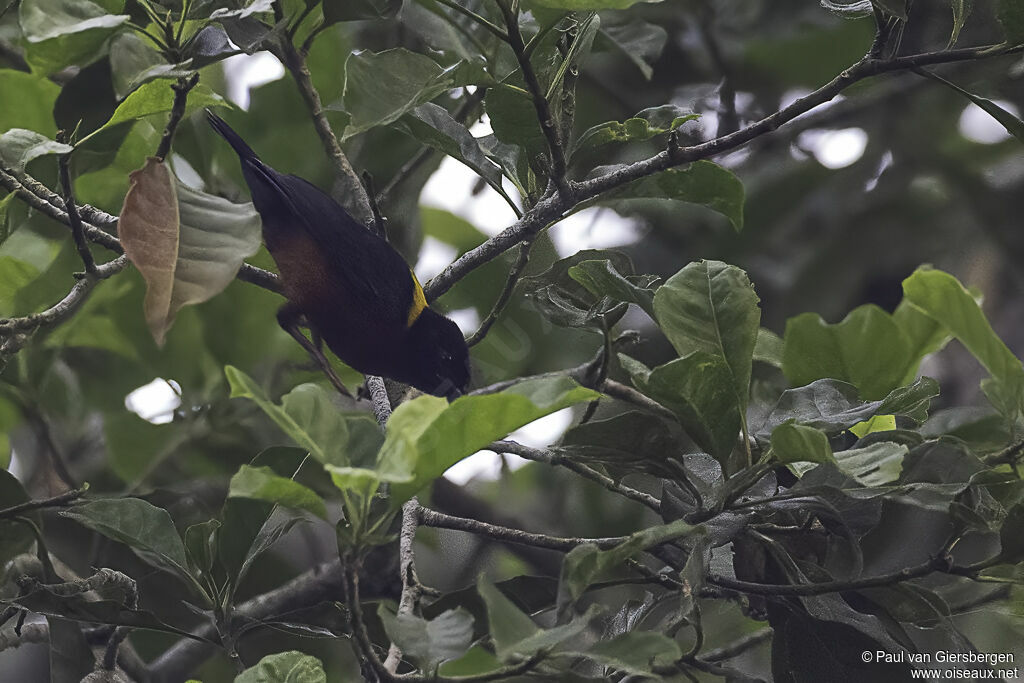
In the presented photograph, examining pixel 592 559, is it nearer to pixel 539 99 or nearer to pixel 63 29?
pixel 539 99

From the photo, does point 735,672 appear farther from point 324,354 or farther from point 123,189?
point 123,189

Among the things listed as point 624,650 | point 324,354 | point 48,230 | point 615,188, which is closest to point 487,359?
point 324,354

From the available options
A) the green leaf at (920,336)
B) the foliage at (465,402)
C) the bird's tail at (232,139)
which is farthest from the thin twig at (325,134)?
the green leaf at (920,336)

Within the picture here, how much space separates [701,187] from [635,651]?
0.76m

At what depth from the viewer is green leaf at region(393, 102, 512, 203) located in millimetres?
1473

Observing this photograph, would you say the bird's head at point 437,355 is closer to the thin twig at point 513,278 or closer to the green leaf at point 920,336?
the thin twig at point 513,278

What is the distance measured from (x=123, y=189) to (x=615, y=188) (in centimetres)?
103

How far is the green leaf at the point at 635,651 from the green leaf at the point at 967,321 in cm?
55

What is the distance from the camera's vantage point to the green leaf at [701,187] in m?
1.42

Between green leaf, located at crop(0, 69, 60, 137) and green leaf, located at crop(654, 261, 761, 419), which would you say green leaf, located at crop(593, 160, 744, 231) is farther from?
green leaf, located at crop(0, 69, 60, 137)

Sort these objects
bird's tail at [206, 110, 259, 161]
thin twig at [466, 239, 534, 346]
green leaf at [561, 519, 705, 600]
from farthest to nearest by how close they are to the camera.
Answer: bird's tail at [206, 110, 259, 161], thin twig at [466, 239, 534, 346], green leaf at [561, 519, 705, 600]

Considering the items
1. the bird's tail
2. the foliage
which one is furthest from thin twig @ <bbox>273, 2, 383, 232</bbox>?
the bird's tail

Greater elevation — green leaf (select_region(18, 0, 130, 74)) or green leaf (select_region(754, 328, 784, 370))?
green leaf (select_region(18, 0, 130, 74))

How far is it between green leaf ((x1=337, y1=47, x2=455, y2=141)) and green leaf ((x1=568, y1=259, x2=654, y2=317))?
1.09ft
